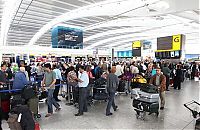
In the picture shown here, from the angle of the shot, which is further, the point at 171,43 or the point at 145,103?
the point at 171,43

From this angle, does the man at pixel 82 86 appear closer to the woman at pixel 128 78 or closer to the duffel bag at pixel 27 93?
the duffel bag at pixel 27 93

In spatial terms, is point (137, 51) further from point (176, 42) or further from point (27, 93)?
point (27, 93)

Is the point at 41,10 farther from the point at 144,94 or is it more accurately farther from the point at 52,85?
the point at 144,94

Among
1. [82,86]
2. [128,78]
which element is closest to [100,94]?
[82,86]

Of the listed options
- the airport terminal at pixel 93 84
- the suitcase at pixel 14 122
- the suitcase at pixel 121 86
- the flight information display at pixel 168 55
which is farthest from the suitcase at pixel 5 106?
the flight information display at pixel 168 55

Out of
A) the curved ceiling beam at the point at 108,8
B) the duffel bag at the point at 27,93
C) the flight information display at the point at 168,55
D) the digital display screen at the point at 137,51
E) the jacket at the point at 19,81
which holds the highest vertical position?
the curved ceiling beam at the point at 108,8

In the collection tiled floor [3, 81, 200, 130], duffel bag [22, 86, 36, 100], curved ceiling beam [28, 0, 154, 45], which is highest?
curved ceiling beam [28, 0, 154, 45]

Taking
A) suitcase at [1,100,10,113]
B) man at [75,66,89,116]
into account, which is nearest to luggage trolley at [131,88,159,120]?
man at [75,66,89,116]


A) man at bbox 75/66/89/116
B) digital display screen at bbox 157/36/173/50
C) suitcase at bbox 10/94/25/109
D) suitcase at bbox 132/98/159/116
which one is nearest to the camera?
suitcase at bbox 10/94/25/109

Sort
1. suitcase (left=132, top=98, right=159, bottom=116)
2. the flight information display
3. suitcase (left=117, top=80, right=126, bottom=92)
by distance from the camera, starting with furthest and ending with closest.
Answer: the flight information display
suitcase (left=117, top=80, right=126, bottom=92)
suitcase (left=132, top=98, right=159, bottom=116)

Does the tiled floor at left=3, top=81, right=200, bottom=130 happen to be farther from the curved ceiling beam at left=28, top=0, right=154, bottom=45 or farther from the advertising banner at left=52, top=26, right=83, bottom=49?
the advertising banner at left=52, top=26, right=83, bottom=49

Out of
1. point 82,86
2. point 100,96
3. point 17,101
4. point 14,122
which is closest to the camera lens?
point 14,122

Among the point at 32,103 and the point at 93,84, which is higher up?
the point at 93,84

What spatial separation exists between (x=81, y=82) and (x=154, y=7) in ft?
26.8
